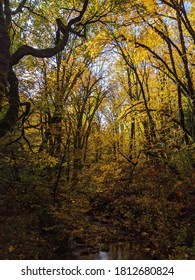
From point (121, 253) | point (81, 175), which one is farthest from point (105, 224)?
point (121, 253)

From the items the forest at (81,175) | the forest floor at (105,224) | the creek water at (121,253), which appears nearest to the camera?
the forest at (81,175)

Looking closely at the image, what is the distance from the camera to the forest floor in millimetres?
8203

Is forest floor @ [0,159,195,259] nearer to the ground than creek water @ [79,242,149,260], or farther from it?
farther from it

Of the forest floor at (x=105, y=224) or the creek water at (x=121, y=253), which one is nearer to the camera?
the forest floor at (x=105, y=224)

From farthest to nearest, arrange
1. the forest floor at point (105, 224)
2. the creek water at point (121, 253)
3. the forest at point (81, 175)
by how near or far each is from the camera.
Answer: the creek water at point (121, 253), the forest floor at point (105, 224), the forest at point (81, 175)

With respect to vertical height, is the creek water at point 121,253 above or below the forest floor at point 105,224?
below

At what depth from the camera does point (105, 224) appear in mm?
12977

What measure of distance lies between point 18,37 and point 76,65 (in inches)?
400

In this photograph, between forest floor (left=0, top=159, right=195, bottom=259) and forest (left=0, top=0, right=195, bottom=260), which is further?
forest floor (left=0, top=159, right=195, bottom=259)

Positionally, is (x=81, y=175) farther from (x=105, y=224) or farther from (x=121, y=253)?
(x=121, y=253)

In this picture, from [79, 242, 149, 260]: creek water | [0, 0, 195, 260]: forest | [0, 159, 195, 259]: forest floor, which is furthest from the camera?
[79, 242, 149, 260]: creek water

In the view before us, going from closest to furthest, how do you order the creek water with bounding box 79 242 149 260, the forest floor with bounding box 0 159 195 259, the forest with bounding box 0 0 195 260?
the forest with bounding box 0 0 195 260, the forest floor with bounding box 0 159 195 259, the creek water with bounding box 79 242 149 260

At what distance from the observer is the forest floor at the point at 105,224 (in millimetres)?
8203

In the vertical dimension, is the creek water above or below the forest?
below
